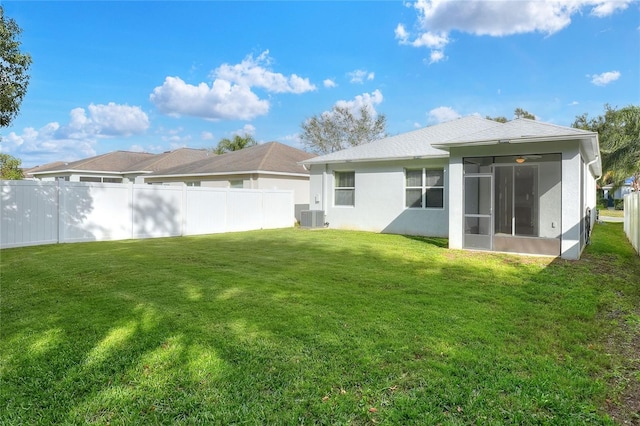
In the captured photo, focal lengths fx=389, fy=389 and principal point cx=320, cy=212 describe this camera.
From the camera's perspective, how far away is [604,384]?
3.29m

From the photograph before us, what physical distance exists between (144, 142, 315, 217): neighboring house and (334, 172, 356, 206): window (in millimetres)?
2984

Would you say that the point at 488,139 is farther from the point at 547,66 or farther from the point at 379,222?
the point at 547,66

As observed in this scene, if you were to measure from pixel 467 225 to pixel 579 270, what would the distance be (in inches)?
127

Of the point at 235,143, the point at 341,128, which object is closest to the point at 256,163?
the point at 341,128

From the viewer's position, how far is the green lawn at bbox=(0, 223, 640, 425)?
2879 mm

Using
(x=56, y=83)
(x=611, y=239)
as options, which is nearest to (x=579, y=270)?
(x=611, y=239)

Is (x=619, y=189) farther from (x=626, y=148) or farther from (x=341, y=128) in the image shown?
(x=341, y=128)

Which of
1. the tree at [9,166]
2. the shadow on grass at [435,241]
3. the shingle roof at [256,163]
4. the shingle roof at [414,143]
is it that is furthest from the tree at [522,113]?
the tree at [9,166]

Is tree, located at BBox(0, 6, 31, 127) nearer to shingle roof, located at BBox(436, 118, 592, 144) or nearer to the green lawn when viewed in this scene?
the green lawn

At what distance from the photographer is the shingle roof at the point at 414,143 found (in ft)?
49.0

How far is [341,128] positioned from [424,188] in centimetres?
2828

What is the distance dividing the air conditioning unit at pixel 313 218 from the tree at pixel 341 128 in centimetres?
2522

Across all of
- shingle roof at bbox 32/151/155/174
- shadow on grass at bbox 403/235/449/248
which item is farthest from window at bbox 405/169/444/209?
shingle roof at bbox 32/151/155/174

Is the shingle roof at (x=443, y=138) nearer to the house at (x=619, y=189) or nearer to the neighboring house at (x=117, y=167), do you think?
the neighboring house at (x=117, y=167)
